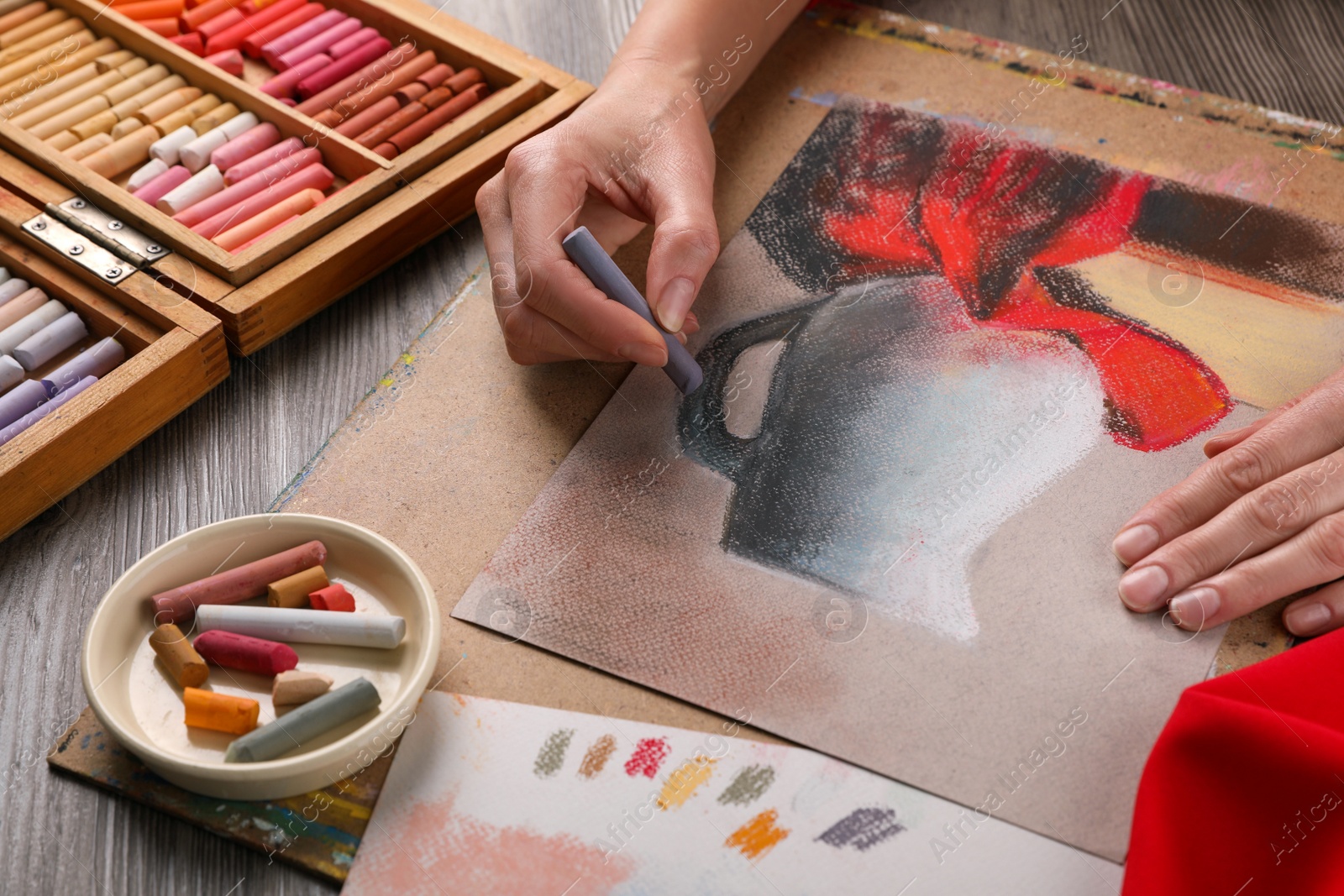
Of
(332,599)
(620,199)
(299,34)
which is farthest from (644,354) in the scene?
(299,34)

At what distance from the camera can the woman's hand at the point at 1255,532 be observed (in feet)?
3.28

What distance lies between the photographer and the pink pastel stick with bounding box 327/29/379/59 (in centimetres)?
157

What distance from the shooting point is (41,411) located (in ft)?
3.65

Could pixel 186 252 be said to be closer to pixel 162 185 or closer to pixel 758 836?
pixel 162 185

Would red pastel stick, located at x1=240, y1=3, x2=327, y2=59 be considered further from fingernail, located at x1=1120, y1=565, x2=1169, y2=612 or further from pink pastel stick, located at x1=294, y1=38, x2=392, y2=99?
fingernail, located at x1=1120, y1=565, x2=1169, y2=612

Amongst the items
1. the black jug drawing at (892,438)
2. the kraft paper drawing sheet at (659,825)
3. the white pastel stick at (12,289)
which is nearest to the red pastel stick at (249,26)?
the white pastel stick at (12,289)

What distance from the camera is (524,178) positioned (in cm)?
120

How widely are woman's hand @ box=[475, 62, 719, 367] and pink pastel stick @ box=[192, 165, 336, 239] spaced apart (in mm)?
277

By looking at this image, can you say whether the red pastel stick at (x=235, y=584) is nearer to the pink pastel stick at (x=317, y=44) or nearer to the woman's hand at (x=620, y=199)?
the woman's hand at (x=620, y=199)

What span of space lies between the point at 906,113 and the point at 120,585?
3.85 ft

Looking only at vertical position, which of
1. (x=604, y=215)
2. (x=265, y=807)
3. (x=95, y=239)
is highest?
(x=604, y=215)

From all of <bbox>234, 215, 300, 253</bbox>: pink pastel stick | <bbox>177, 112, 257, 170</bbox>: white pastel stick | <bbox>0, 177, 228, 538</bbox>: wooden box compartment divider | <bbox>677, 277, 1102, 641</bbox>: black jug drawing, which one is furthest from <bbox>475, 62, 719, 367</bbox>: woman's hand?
<bbox>177, 112, 257, 170</bbox>: white pastel stick

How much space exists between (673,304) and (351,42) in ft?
2.60

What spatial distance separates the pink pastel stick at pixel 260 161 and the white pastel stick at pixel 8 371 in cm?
39
